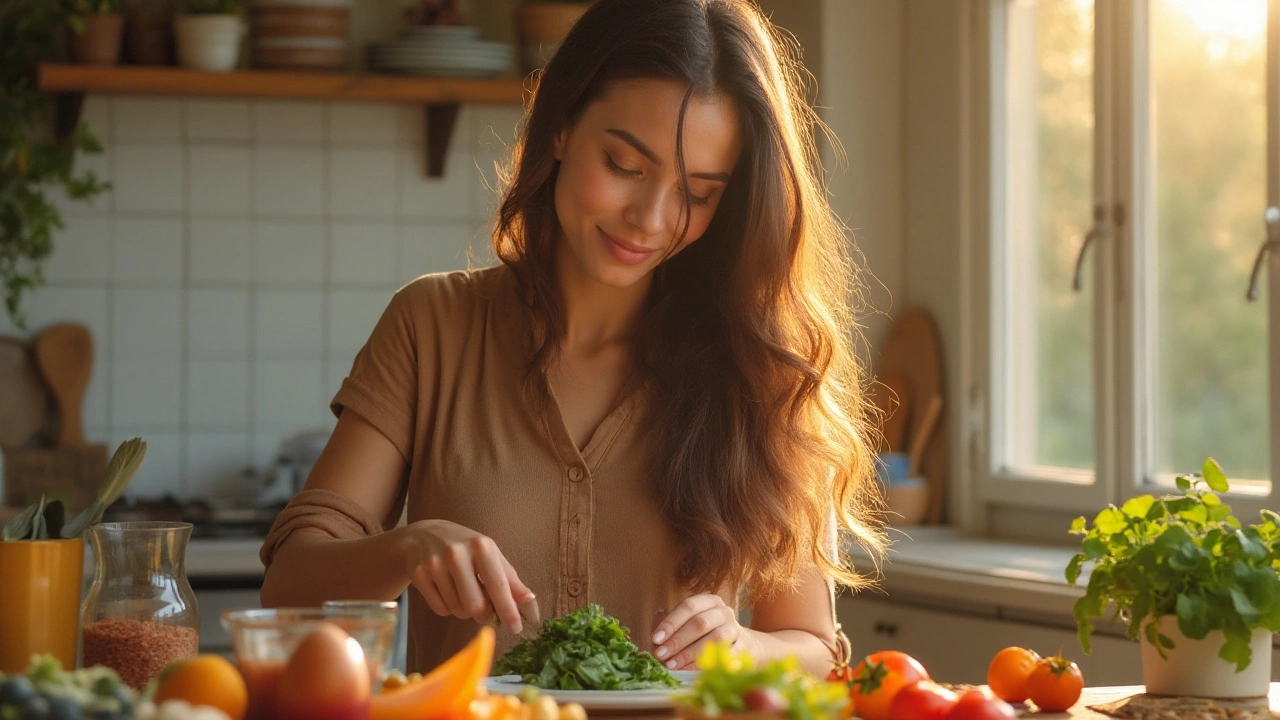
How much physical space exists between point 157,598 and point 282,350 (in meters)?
2.22

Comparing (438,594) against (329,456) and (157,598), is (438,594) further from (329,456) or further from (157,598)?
(329,456)

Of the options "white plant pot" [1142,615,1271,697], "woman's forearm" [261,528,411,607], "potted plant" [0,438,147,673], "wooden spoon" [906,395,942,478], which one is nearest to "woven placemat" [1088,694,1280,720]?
"white plant pot" [1142,615,1271,697]

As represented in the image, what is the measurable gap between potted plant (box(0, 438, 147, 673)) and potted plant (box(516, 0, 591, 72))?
224 cm

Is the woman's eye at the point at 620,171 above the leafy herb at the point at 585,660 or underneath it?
above

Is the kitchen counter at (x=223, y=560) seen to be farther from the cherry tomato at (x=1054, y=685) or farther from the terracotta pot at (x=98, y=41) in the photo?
the cherry tomato at (x=1054, y=685)

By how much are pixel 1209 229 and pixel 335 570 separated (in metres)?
1.78

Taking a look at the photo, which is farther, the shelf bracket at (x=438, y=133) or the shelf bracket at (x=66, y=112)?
the shelf bracket at (x=438, y=133)

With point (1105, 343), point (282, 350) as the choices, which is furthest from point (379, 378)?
point (282, 350)

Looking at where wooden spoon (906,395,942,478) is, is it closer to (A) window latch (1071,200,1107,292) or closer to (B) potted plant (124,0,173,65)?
(A) window latch (1071,200,1107,292)

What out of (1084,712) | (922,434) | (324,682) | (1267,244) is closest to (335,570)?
(324,682)

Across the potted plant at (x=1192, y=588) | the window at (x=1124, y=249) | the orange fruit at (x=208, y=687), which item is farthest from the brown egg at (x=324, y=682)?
the window at (x=1124, y=249)

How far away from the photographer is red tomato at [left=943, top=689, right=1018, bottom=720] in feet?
3.31

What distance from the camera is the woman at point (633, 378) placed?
1.49 metres

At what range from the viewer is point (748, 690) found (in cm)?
74
